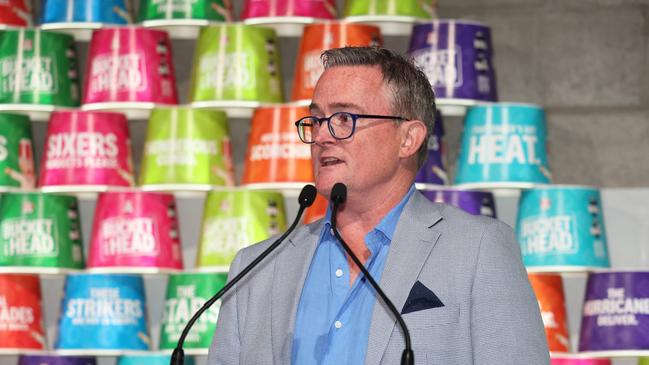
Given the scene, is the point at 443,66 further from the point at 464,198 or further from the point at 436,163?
the point at 464,198

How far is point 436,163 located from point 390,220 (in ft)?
5.54

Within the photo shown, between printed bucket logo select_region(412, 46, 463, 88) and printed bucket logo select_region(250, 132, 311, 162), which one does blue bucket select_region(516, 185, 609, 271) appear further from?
printed bucket logo select_region(250, 132, 311, 162)

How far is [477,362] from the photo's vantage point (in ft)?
5.16

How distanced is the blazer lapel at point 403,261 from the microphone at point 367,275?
0.8 inches

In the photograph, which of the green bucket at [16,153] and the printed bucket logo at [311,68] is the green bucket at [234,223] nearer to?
the printed bucket logo at [311,68]

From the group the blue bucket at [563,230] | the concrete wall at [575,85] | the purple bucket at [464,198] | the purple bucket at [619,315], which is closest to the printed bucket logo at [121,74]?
the concrete wall at [575,85]

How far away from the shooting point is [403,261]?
5.42ft

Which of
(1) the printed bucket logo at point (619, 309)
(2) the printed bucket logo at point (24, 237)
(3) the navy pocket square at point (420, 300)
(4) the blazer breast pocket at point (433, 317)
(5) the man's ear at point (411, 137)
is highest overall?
(5) the man's ear at point (411, 137)

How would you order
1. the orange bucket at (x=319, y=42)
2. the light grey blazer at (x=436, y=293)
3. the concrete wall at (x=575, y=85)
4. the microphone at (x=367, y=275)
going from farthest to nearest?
1. the concrete wall at (x=575, y=85)
2. the orange bucket at (x=319, y=42)
3. the light grey blazer at (x=436, y=293)
4. the microphone at (x=367, y=275)

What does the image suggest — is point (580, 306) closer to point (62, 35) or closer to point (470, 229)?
point (62, 35)

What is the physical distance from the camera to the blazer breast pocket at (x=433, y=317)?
1.59 metres

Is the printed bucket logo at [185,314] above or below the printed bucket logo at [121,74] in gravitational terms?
below

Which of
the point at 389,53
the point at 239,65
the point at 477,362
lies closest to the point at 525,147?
the point at 239,65

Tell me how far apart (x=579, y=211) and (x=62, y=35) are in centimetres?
149
